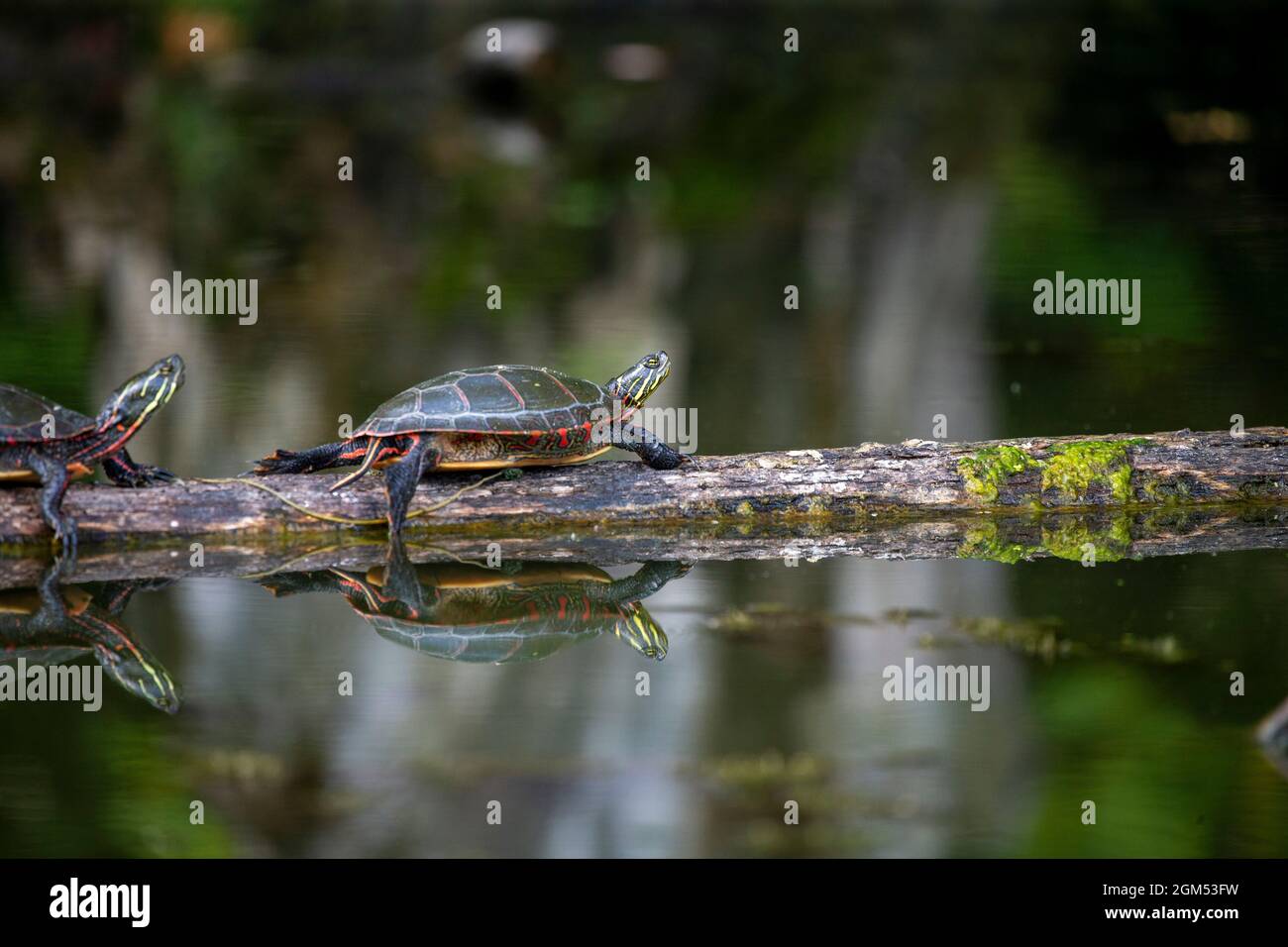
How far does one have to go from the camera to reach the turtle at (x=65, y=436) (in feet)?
19.2

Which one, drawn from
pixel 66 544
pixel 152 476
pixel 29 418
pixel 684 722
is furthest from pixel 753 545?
pixel 29 418

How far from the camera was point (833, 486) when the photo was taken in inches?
245

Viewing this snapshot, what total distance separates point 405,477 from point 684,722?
1.86 metres

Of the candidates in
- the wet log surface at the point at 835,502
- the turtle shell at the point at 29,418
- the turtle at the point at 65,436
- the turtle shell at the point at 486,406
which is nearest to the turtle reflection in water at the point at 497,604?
the wet log surface at the point at 835,502

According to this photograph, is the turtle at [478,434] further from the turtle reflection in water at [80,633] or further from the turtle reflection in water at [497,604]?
the turtle reflection in water at [80,633]

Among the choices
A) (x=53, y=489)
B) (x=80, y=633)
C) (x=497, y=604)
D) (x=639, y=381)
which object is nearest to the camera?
(x=80, y=633)

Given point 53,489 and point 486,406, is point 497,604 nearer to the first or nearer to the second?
point 486,406

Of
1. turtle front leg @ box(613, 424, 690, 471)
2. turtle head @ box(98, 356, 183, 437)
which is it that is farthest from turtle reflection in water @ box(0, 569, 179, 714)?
turtle front leg @ box(613, 424, 690, 471)

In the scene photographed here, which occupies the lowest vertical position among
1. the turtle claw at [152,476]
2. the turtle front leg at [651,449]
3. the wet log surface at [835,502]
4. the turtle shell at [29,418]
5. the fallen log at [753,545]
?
the fallen log at [753,545]

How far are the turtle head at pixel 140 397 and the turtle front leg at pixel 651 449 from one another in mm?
1777

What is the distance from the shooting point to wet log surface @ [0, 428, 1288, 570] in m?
6.16

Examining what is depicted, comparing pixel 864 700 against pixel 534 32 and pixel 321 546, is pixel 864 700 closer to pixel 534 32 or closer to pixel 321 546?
pixel 321 546

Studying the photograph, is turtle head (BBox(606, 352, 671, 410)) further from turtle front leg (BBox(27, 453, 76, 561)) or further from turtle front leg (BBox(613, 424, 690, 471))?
turtle front leg (BBox(27, 453, 76, 561))

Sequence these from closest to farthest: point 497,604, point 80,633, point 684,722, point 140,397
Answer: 1. point 684,722
2. point 80,633
3. point 497,604
4. point 140,397
